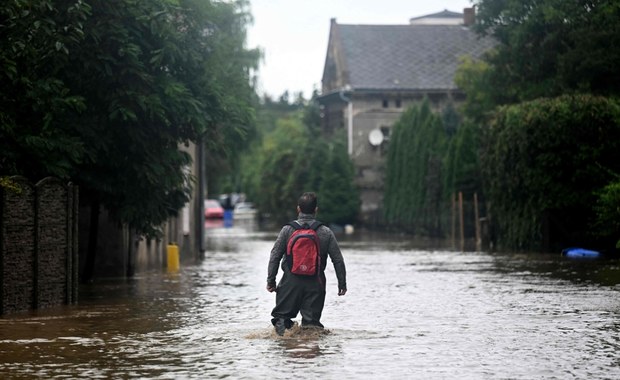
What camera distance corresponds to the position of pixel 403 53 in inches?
3595

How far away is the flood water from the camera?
1355 cm

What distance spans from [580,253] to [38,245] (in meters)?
20.8

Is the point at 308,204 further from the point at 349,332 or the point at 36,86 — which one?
the point at 36,86

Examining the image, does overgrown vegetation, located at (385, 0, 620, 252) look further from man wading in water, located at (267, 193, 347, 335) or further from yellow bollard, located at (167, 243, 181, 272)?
man wading in water, located at (267, 193, 347, 335)

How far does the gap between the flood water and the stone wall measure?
1.45 ft

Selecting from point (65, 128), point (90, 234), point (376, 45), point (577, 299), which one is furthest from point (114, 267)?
point (376, 45)

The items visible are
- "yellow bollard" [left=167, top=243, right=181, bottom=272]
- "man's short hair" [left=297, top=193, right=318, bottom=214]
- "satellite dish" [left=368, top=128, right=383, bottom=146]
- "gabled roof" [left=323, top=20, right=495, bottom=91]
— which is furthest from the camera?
"gabled roof" [left=323, top=20, right=495, bottom=91]

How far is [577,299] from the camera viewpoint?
22.4 metres

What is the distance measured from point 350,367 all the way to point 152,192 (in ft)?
50.5

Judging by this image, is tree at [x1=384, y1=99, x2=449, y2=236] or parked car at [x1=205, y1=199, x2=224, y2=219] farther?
parked car at [x1=205, y1=199, x2=224, y2=219]

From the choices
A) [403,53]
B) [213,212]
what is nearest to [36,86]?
[403,53]

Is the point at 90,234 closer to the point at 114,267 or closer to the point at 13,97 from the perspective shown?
the point at 114,267

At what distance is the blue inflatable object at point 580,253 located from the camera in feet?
126

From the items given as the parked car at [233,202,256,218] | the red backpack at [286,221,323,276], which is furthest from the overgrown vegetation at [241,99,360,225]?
the red backpack at [286,221,323,276]
